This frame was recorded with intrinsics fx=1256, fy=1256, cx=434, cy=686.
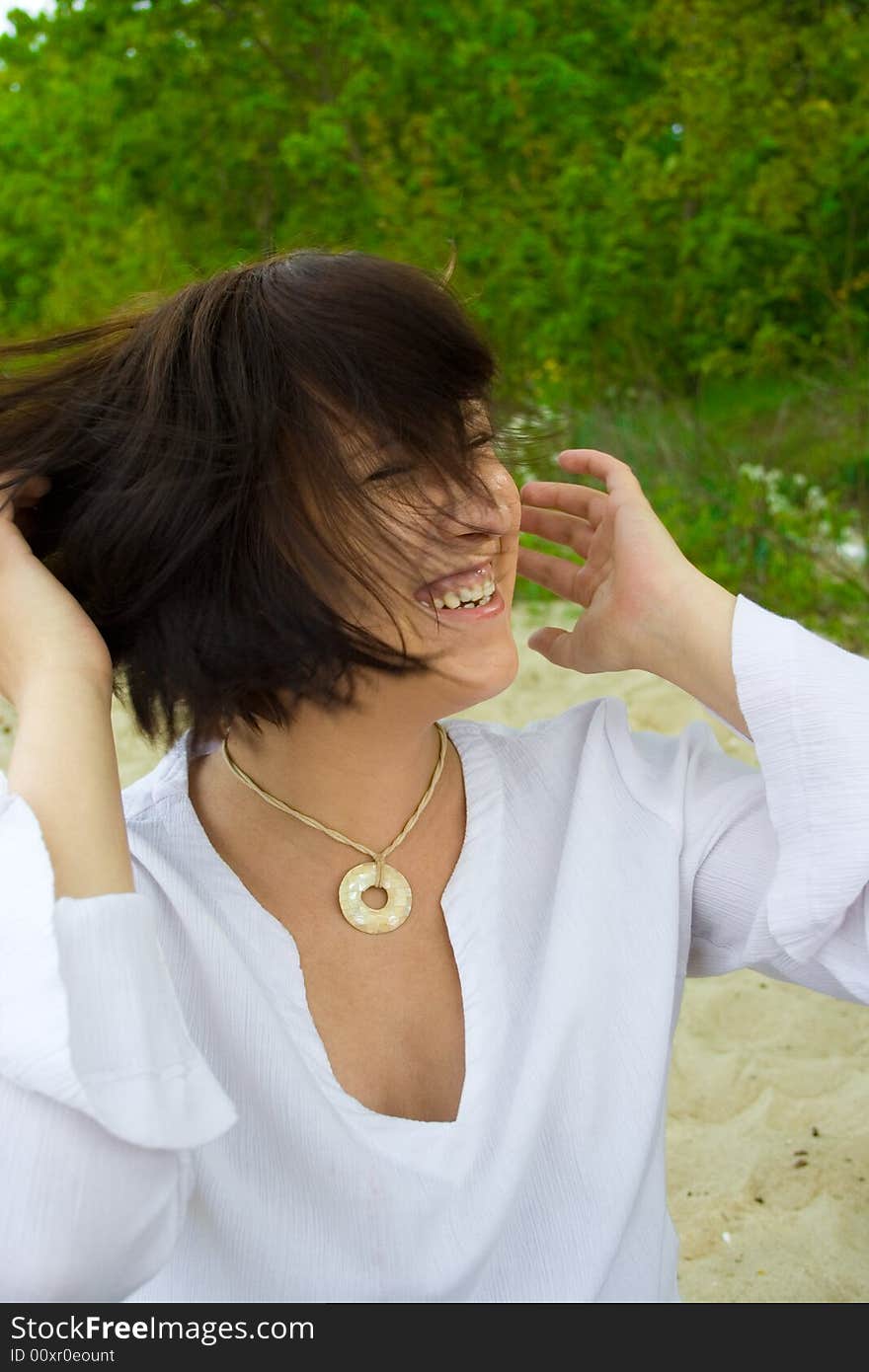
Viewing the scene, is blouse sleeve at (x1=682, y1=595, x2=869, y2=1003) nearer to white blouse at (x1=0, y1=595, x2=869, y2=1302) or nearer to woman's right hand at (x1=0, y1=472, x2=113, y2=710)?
white blouse at (x1=0, y1=595, x2=869, y2=1302)

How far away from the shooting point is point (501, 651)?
4.83 ft

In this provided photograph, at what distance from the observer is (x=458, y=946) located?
59.7 inches

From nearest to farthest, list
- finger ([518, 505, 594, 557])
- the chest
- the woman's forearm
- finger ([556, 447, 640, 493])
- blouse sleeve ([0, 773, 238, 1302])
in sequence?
blouse sleeve ([0, 773, 238, 1302]) → the woman's forearm → the chest → finger ([556, 447, 640, 493]) → finger ([518, 505, 594, 557])

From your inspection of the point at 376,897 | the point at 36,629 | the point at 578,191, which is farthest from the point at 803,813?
the point at 578,191

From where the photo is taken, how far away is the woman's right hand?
1348 mm

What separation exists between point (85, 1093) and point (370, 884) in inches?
21.0

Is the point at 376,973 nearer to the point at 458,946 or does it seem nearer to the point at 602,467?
the point at 458,946

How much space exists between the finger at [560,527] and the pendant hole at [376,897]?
1.97 ft

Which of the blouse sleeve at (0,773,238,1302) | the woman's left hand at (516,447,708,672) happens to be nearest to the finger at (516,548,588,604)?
the woman's left hand at (516,447,708,672)
